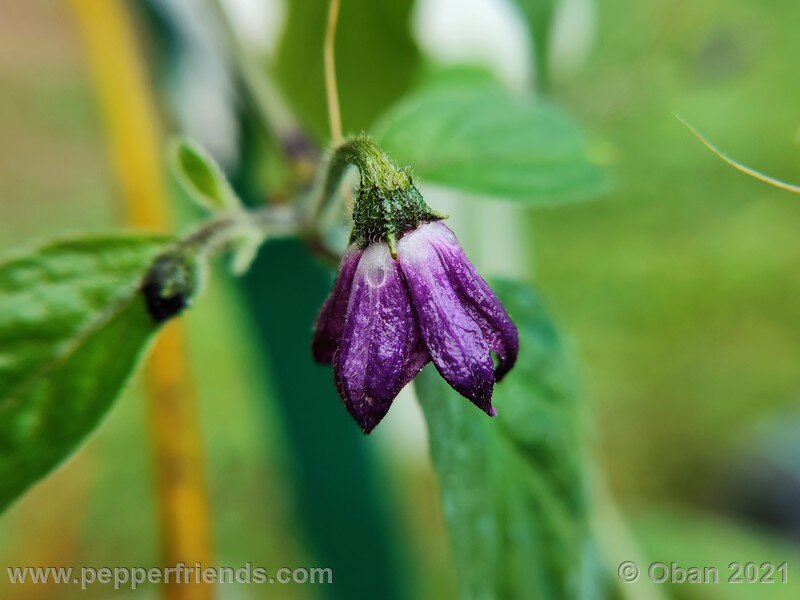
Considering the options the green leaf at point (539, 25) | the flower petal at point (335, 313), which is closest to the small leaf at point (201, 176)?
the flower petal at point (335, 313)

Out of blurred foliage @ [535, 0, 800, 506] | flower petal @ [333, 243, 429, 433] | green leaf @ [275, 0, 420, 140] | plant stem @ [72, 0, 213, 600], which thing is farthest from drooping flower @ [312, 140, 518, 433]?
blurred foliage @ [535, 0, 800, 506]

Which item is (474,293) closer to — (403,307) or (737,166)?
(403,307)

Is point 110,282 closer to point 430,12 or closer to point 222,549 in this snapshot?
point 430,12

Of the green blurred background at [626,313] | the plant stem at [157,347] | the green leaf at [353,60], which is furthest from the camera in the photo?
the green blurred background at [626,313]

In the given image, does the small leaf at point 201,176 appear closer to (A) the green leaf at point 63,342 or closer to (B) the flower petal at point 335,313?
(A) the green leaf at point 63,342

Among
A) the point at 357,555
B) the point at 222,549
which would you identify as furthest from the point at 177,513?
the point at 222,549

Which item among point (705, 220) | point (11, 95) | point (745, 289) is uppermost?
point (11, 95)
